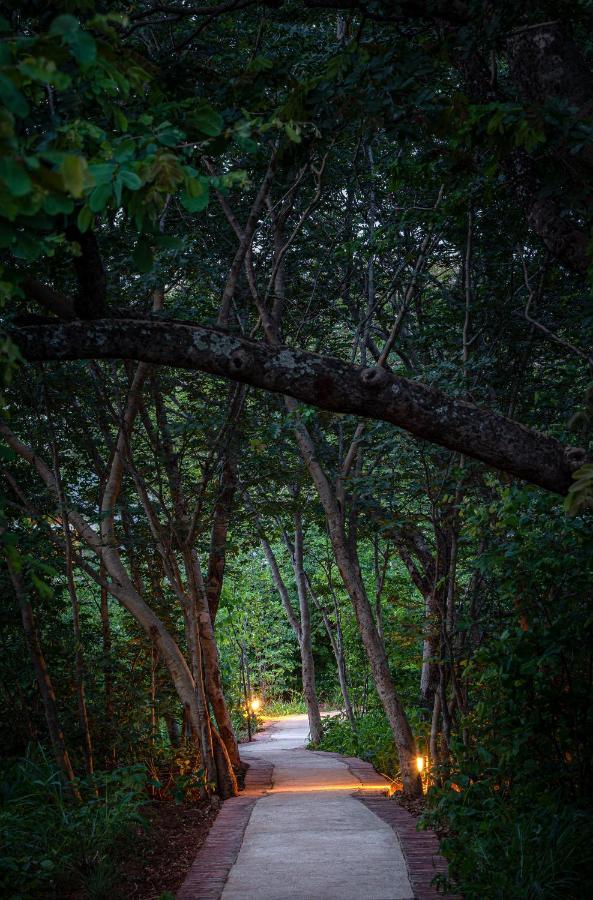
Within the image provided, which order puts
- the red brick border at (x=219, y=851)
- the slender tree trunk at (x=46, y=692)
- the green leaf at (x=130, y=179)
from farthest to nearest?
1. the slender tree trunk at (x=46, y=692)
2. the red brick border at (x=219, y=851)
3. the green leaf at (x=130, y=179)

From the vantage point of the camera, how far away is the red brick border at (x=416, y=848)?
4.31 metres

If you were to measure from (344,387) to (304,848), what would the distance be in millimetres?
3563

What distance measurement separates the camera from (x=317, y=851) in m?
5.27

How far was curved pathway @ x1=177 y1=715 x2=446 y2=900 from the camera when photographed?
439 centimetres

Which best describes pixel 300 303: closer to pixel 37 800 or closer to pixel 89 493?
pixel 89 493

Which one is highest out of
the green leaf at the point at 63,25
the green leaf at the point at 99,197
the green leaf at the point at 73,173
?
the green leaf at the point at 63,25

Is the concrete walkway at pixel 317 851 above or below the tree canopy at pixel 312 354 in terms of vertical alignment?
below

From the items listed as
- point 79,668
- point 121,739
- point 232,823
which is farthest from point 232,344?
point 121,739

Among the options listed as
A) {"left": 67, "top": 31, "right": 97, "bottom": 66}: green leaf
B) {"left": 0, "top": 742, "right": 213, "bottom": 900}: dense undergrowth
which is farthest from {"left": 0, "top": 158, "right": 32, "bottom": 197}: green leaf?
{"left": 0, "top": 742, "right": 213, "bottom": 900}: dense undergrowth

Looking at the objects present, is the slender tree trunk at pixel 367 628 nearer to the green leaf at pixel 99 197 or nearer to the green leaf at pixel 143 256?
the green leaf at pixel 143 256

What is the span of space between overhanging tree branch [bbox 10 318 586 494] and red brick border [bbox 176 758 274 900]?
9.49 ft

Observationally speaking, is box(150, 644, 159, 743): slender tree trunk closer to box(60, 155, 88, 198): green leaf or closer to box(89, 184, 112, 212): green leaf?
box(89, 184, 112, 212): green leaf

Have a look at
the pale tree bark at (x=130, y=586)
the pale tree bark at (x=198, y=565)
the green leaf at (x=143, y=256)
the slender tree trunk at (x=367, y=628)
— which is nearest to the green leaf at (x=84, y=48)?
the green leaf at (x=143, y=256)

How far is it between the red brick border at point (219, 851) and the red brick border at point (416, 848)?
1.14 meters
